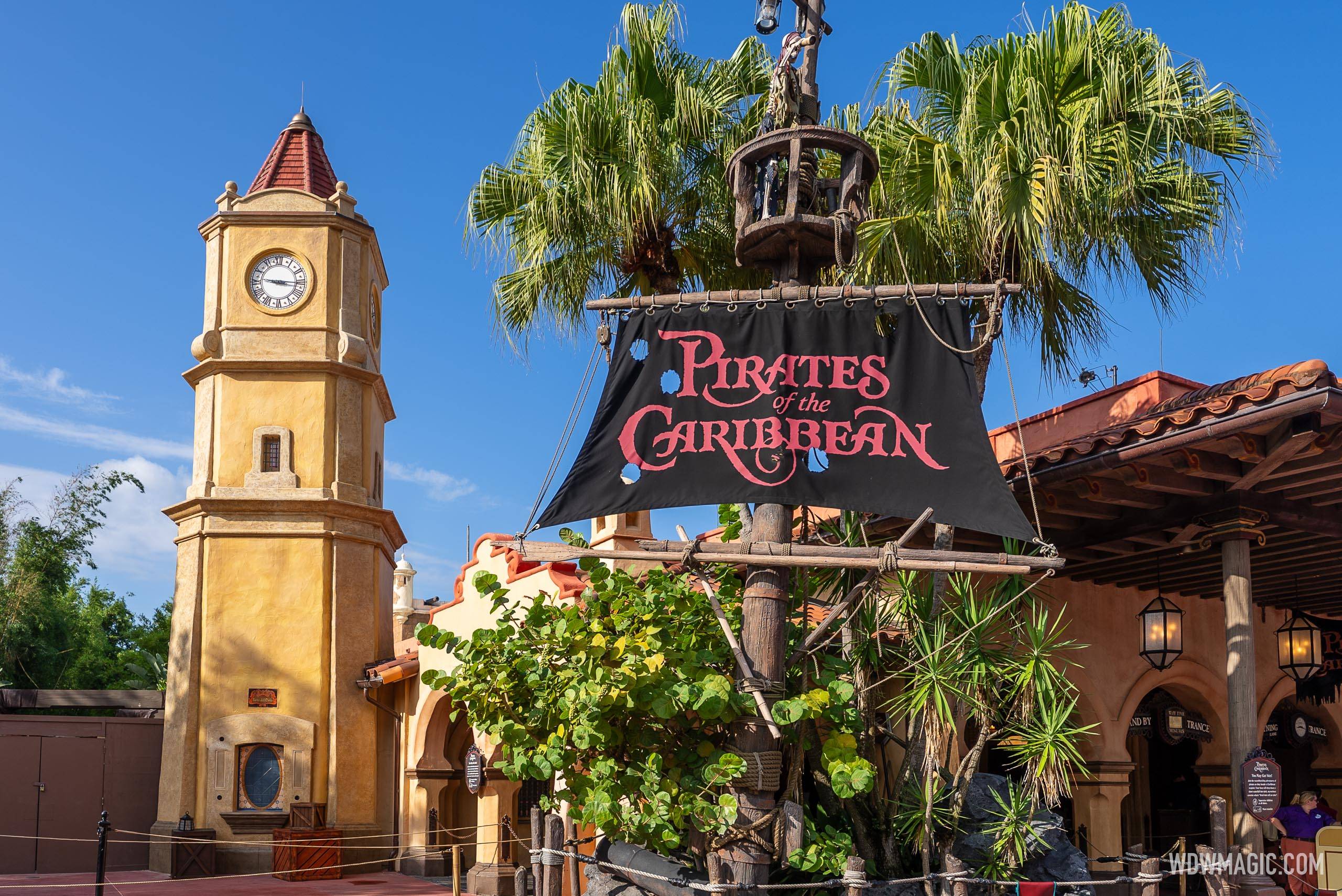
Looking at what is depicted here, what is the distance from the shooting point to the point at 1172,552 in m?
11.4

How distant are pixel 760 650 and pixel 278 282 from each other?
629 inches

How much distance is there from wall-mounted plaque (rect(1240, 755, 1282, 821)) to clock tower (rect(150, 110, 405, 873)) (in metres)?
14.9

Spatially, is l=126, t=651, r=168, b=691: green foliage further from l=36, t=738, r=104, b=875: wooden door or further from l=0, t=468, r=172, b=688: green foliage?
l=36, t=738, r=104, b=875: wooden door

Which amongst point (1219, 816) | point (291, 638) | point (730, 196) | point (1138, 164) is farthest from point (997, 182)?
point (291, 638)

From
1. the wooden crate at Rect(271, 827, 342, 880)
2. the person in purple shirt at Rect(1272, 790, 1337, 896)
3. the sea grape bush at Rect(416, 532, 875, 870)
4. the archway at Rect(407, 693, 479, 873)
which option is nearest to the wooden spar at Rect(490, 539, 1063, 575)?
the sea grape bush at Rect(416, 532, 875, 870)

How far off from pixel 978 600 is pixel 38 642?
26.5 m

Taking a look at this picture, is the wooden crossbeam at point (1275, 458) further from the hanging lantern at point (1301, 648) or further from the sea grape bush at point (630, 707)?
the sea grape bush at point (630, 707)

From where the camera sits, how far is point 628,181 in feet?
37.2

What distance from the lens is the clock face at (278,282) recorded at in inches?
836

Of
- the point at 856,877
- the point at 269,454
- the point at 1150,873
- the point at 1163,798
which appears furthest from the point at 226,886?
the point at 1150,873

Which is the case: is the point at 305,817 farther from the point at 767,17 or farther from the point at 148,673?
the point at 148,673

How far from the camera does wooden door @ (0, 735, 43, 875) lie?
20000 mm

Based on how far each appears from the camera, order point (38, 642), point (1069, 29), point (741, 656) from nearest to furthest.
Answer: point (741, 656), point (1069, 29), point (38, 642)

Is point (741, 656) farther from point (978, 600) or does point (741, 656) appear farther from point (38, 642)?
point (38, 642)
